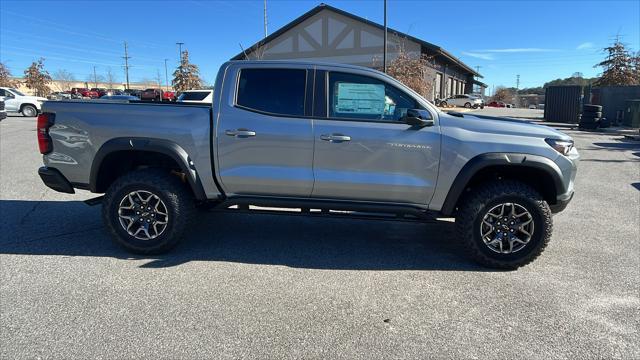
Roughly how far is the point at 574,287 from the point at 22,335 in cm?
447

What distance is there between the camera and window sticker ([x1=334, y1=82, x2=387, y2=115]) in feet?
14.0

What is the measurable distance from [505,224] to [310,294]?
210cm

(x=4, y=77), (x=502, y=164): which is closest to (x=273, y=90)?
(x=502, y=164)

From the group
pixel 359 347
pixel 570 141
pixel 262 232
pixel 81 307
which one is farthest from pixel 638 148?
pixel 81 307

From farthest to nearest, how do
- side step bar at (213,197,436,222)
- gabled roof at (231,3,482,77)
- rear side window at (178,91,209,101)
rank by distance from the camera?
gabled roof at (231,3,482,77) → rear side window at (178,91,209,101) → side step bar at (213,197,436,222)

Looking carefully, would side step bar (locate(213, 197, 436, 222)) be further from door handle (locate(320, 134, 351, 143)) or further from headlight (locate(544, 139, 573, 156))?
headlight (locate(544, 139, 573, 156))

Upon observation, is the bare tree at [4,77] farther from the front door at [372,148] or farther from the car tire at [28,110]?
the front door at [372,148]

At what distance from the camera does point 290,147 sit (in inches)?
164

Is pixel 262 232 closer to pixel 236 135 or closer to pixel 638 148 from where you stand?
pixel 236 135

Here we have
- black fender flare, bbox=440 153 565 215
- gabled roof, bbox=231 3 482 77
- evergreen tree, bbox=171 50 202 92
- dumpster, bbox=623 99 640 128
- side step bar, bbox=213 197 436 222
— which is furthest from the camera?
evergreen tree, bbox=171 50 202 92

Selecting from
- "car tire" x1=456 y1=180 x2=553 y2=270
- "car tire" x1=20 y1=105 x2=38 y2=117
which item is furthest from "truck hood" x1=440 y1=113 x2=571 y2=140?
"car tire" x1=20 y1=105 x2=38 y2=117

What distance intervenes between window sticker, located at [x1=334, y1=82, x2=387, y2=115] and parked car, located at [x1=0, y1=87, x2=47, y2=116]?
2696 centimetres

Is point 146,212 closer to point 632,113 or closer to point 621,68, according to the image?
point 632,113

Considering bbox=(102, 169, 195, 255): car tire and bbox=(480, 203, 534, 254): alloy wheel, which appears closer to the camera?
bbox=(480, 203, 534, 254): alloy wheel
